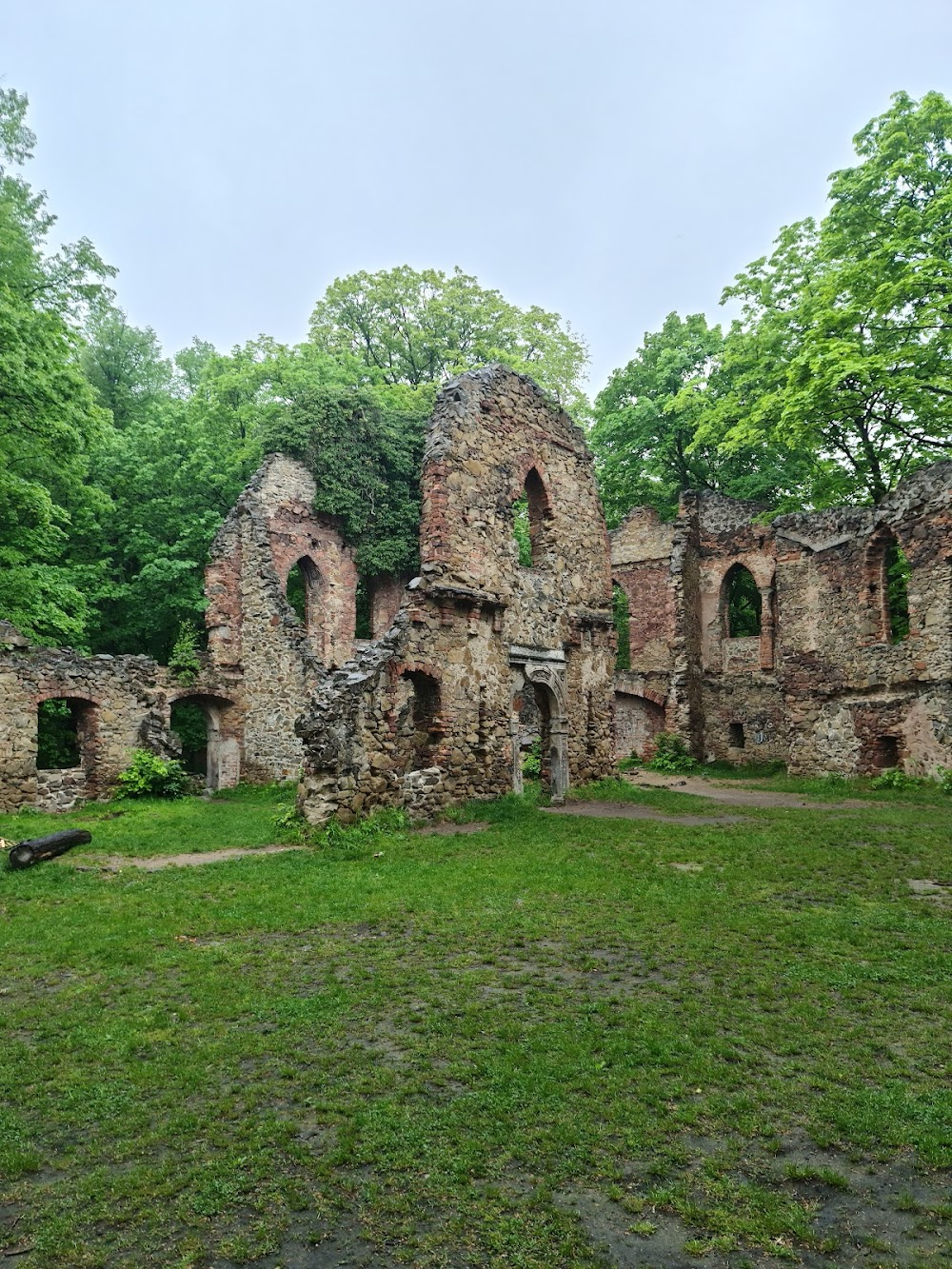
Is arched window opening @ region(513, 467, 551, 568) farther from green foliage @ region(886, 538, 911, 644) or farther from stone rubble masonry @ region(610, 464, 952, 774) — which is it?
green foliage @ region(886, 538, 911, 644)

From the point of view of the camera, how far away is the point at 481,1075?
177 inches

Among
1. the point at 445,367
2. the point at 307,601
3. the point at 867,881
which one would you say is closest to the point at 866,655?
the point at 867,881

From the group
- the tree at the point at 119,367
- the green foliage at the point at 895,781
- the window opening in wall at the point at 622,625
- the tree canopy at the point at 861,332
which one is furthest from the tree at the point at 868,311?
the tree at the point at 119,367

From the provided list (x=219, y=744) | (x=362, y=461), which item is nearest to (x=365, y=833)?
(x=219, y=744)

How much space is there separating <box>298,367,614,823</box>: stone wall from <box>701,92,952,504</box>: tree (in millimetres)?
5251

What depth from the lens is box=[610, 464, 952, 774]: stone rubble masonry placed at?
18047 mm

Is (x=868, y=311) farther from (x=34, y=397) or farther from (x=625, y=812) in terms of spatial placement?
(x=34, y=397)

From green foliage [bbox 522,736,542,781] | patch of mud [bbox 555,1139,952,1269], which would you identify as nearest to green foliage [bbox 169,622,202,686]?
green foliage [bbox 522,736,542,781]

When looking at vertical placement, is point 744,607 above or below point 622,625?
above

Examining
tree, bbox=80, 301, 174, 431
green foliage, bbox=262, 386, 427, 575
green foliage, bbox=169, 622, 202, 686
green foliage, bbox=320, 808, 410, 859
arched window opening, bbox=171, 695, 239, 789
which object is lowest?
green foliage, bbox=320, 808, 410, 859

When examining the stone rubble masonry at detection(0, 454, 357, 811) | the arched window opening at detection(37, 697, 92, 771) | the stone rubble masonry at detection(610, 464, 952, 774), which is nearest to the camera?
the stone rubble masonry at detection(0, 454, 357, 811)

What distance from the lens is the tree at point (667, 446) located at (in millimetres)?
28234

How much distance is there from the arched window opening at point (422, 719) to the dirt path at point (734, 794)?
682 centimetres

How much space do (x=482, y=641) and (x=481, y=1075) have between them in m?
10.9
